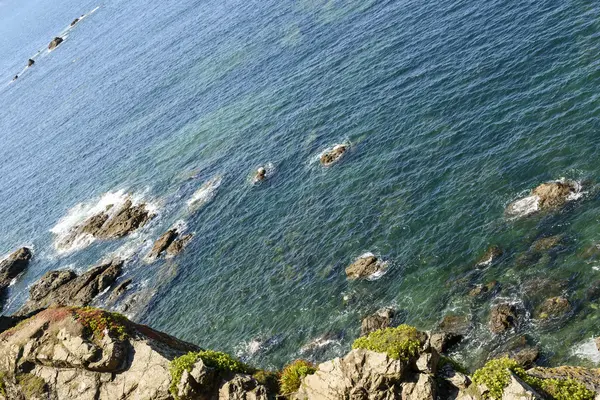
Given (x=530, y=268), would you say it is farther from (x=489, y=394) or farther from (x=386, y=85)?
(x=386, y=85)

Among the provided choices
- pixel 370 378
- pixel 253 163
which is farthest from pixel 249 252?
pixel 370 378

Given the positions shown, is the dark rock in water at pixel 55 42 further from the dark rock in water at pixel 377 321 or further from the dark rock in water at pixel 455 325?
the dark rock in water at pixel 455 325

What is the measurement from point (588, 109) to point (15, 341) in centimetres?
5802

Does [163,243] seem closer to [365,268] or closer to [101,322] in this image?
[365,268]

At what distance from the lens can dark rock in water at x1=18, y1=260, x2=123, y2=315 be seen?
7075cm

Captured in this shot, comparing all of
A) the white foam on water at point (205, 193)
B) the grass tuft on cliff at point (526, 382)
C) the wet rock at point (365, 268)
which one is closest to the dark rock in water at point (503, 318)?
the wet rock at point (365, 268)

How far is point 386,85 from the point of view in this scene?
7912 centimetres

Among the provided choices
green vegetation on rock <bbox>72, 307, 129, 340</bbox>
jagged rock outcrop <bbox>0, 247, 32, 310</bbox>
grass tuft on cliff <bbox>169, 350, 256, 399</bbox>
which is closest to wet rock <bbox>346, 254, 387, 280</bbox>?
grass tuft on cliff <bbox>169, 350, 256, 399</bbox>

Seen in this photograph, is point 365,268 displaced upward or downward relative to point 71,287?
downward

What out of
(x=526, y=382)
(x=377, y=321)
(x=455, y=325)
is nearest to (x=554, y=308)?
(x=455, y=325)

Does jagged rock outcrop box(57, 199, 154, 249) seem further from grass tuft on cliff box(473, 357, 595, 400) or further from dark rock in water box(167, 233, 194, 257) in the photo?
grass tuft on cliff box(473, 357, 595, 400)

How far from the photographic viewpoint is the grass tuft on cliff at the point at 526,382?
25.2 m

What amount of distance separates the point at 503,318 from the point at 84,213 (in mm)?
72368

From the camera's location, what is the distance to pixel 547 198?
49.4m
